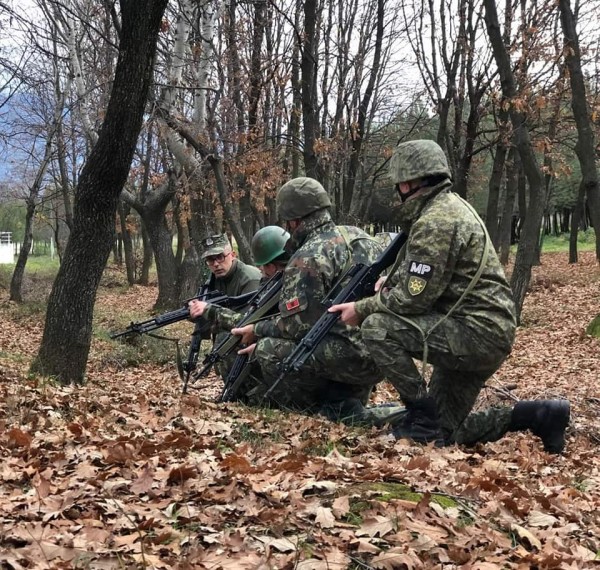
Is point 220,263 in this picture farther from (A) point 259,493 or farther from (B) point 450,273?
(A) point 259,493

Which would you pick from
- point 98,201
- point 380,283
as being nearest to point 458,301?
point 380,283

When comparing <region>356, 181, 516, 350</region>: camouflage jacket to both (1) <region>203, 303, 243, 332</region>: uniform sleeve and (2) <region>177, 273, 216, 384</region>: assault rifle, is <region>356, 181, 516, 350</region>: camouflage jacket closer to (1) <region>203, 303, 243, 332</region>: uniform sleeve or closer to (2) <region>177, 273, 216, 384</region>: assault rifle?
(1) <region>203, 303, 243, 332</region>: uniform sleeve

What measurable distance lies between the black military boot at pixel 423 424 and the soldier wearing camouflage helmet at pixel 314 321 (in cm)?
83

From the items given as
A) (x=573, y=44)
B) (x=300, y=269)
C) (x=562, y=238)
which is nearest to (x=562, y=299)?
(x=573, y=44)

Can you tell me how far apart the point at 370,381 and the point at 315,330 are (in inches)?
37.0

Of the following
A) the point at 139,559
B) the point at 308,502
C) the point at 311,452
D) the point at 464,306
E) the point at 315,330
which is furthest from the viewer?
the point at 315,330

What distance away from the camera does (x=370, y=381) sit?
6.19 metres

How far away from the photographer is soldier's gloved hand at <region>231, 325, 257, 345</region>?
6574mm

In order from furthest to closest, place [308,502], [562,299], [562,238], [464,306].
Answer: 1. [562,238]
2. [562,299]
3. [464,306]
4. [308,502]

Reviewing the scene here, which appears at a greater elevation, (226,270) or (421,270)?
(421,270)

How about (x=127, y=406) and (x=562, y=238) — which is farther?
(x=562, y=238)

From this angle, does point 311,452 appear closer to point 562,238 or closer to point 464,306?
point 464,306

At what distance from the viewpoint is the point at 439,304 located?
5.20 metres

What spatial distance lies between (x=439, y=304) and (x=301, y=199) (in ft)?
5.38
